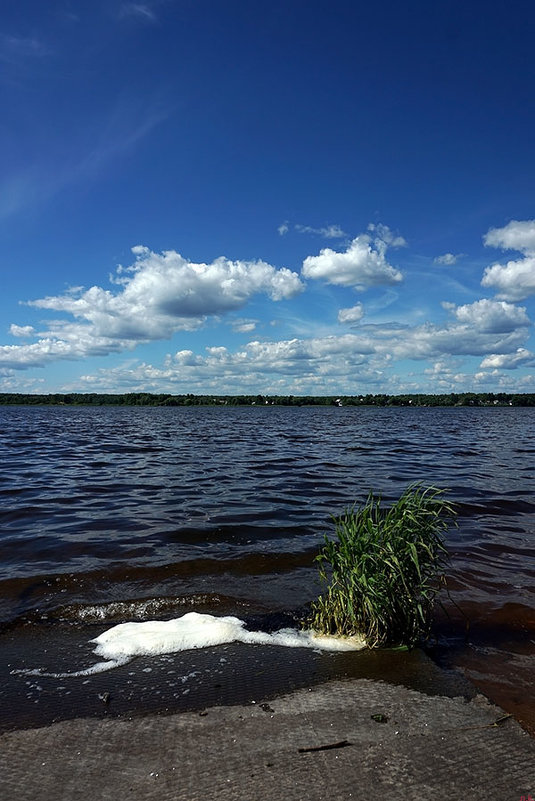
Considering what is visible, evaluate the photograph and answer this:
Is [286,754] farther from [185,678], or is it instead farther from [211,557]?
[211,557]

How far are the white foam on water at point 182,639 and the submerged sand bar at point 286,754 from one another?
1292 mm

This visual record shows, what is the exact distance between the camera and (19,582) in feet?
28.2

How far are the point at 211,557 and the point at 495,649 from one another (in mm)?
5629

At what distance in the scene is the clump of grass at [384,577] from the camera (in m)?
5.74

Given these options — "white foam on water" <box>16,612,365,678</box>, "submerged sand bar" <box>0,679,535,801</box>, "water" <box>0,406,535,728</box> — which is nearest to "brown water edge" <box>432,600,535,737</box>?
"water" <box>0,406,535,728</box>

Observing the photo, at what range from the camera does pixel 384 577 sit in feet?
19.0

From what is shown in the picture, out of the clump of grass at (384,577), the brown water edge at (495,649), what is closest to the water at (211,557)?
the brown water edge at (495,649)

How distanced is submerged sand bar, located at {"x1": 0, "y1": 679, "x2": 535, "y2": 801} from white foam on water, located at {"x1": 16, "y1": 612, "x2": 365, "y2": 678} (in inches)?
50.9

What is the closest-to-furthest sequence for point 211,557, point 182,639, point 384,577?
point 384,577, point 182,639, point 211,557

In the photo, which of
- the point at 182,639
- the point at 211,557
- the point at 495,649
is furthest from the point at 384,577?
the point at 211,557

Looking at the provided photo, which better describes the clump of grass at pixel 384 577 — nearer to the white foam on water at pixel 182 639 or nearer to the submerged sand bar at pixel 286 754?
the white foam on water at pixel 182 639

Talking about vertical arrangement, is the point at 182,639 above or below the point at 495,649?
above

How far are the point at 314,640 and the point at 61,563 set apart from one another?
19.0 ft

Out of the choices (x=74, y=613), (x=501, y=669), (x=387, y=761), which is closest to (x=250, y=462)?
(x=74, y=613)
